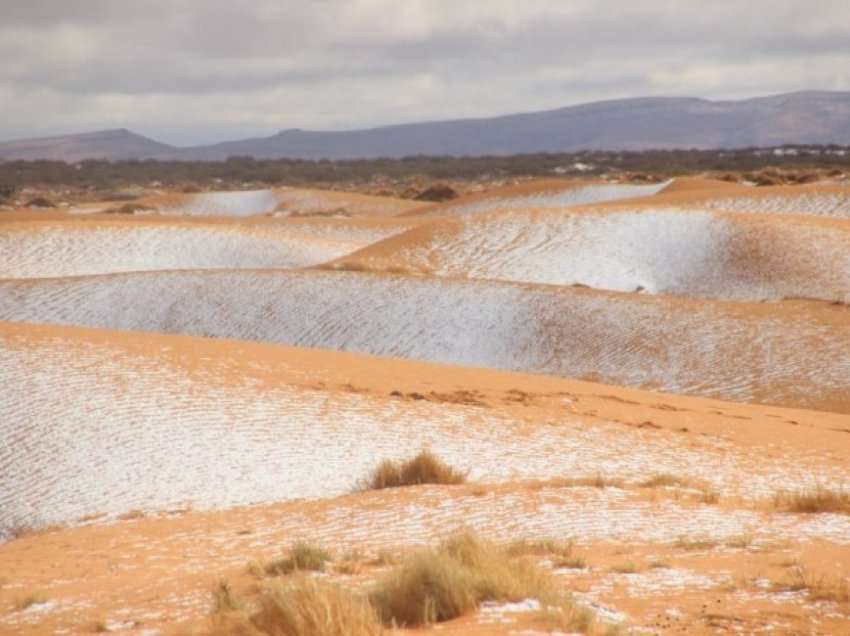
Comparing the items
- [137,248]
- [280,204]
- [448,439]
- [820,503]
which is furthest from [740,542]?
[280,204]

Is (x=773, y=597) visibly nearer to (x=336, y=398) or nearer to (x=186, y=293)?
(x=336, y=398)

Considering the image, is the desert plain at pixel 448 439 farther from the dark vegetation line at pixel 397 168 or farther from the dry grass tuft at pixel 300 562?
the dark vegetation line at pixel 397 168

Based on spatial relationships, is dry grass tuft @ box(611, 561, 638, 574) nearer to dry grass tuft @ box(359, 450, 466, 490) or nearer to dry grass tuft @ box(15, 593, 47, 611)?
dry grass tuft @ box(15, 593, 47, 611)

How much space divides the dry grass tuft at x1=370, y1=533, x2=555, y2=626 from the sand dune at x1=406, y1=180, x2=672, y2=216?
212 feet

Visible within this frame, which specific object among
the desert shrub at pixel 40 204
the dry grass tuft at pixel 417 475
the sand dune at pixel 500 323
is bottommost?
the sand dune at pixel 500 323

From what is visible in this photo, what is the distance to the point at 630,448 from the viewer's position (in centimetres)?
1667

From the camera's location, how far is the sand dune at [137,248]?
47.1m

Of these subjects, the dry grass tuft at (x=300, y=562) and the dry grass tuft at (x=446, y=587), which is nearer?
the dry grass tuft at (x=446, y=587)

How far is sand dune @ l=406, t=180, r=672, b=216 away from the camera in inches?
2891

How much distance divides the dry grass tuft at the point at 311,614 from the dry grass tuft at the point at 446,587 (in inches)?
12.6

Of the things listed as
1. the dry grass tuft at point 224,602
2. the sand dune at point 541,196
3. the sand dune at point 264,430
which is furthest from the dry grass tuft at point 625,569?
the sand dune at point 541,196

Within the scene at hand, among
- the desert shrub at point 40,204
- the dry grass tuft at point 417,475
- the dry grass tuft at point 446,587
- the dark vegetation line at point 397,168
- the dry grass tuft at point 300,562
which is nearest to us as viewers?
the dry grass tuft at point 446,587

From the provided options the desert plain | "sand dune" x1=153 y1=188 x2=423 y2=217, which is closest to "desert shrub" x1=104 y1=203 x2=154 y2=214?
"sand dune" x1=153 y1=188 x2=423 y2=217

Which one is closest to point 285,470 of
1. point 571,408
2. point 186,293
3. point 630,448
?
point 630,448
